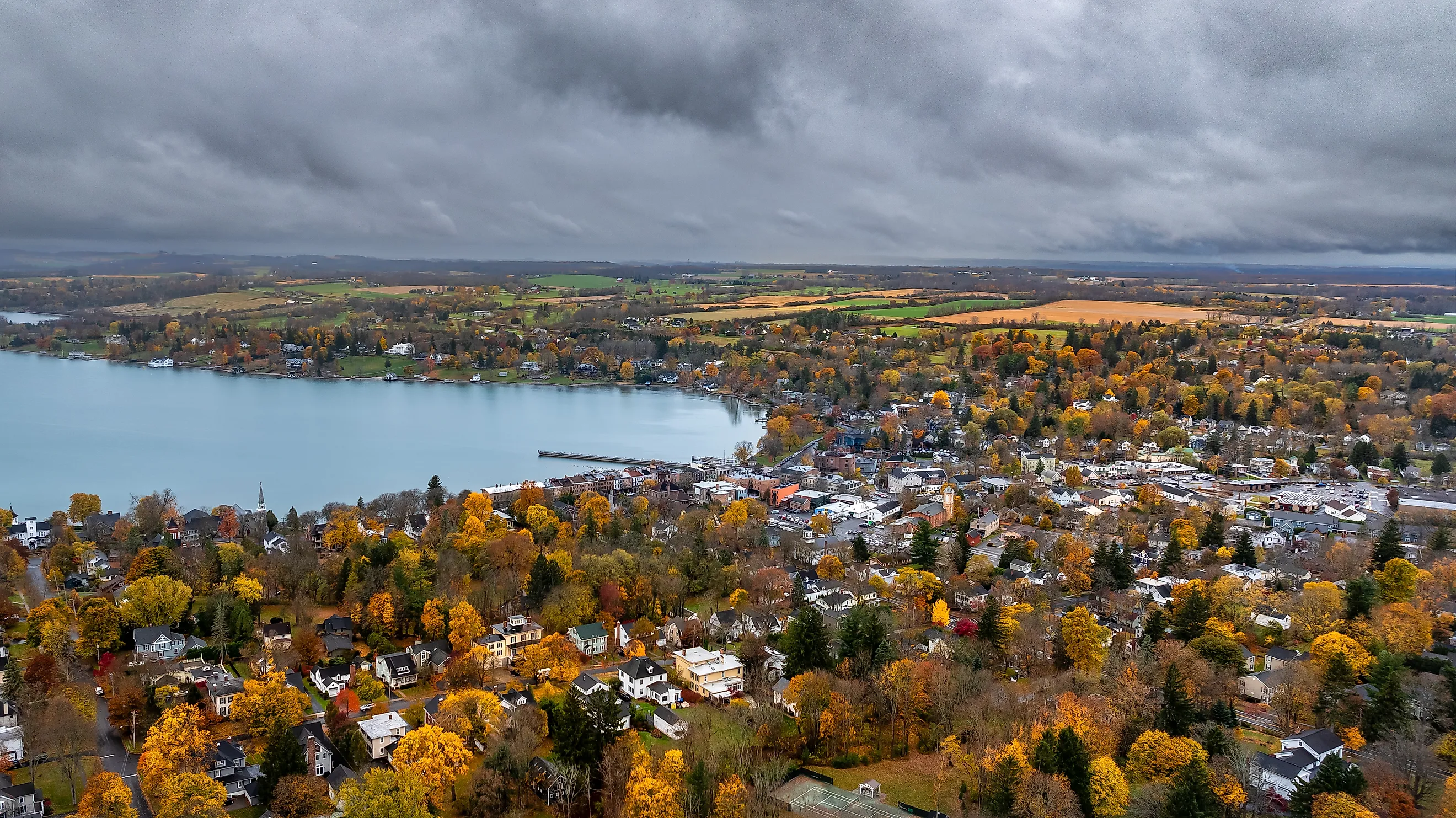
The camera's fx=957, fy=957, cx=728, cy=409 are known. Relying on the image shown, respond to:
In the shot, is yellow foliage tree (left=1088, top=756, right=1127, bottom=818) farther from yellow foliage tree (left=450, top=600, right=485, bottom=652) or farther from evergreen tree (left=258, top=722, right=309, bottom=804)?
yellow foliage tree (left=450, top=600, right=485, bottom=652)

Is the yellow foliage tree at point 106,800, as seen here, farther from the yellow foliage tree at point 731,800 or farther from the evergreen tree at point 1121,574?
the evergreen tree at point 1121,574

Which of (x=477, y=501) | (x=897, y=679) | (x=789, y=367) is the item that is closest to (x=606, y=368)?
(x=789, y=367)

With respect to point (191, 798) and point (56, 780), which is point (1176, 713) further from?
point (56, 780)

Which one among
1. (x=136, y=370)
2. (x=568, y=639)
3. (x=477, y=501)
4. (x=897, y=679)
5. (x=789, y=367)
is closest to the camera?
(x=897, y=679)

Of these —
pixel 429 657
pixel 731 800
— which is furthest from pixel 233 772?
pixel 731 800

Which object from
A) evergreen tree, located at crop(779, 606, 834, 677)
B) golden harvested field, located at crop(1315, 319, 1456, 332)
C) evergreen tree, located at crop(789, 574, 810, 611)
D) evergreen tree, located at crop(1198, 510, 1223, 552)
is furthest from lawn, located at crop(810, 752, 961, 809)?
golden harvested field, located at crop(1315, 319, 1456, 332)

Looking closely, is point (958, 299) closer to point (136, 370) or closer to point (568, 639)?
point (136, 370)
